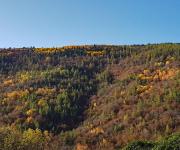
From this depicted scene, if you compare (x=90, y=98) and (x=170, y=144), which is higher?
(x=170, y=144)

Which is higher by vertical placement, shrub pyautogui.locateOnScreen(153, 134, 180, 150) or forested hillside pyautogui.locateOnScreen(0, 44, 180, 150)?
shrub pyautogui.locateOnScreen(153, 134, 180, 150)

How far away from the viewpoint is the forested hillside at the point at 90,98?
81312mm

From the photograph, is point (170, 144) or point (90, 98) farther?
point (90, 98)

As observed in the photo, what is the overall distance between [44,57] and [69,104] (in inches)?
2042

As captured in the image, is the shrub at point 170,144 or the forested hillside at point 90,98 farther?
the forested hillside at point 90,98

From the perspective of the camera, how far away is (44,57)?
158500 millimetres

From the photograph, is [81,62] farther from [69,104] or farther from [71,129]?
[71,129]

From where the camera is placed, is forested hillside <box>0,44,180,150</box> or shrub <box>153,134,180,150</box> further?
forested hillside <box>0,44,180,150</box>

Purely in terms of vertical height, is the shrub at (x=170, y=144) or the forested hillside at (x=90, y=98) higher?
the shrub at (x=170, y=144)

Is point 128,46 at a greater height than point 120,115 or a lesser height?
greater

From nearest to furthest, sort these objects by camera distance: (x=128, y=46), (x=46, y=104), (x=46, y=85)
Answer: (x=46, y=104)
(x=46, y=85)
(x=128, y=46)

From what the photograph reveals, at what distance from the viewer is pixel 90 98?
387ft

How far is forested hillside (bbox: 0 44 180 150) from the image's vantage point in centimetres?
8131

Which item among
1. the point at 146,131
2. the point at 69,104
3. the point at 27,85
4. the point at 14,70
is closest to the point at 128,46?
the point at 14,70
